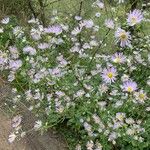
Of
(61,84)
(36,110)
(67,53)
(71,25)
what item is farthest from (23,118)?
(71,25)

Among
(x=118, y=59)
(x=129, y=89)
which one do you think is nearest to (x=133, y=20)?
(x=118, y=59)

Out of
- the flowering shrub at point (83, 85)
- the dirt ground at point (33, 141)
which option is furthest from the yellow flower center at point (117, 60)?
the dirt ground at point (33, 141)

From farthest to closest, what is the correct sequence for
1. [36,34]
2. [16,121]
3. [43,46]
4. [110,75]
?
[36,34] < [43,46] < [16,121] < [110,75]

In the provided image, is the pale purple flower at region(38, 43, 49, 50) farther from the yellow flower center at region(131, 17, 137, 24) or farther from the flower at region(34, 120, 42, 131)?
the yellow flower center at region(131, 17, 137, 24)

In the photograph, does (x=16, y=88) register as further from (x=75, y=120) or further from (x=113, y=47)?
(x=113, y=47)

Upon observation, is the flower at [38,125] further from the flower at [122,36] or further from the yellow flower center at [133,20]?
the yellow flower center at [133,20]

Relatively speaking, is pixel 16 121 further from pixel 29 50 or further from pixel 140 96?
pixel 140 96

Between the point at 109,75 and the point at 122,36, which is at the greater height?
the point at 122,36

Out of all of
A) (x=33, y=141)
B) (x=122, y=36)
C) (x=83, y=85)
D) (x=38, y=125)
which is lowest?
(x=33, y=141)

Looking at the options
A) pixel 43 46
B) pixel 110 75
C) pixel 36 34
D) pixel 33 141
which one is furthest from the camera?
pixel 36 34
